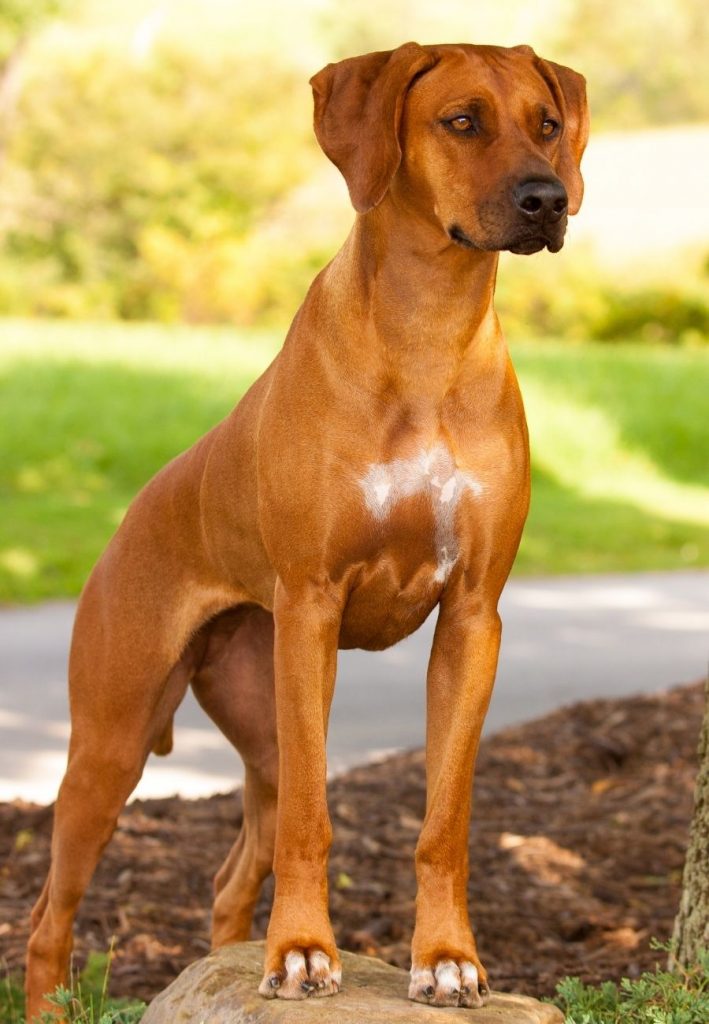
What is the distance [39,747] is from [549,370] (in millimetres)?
13956

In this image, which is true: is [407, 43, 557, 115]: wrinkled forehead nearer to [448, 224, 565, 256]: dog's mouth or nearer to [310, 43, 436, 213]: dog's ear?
[310, 43, 436, 213]: dog's ear

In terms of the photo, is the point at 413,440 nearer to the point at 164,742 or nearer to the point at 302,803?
the point at 302,803

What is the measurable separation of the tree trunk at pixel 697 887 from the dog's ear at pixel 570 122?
4.73 ft

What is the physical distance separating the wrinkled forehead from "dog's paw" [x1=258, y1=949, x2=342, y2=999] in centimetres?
180

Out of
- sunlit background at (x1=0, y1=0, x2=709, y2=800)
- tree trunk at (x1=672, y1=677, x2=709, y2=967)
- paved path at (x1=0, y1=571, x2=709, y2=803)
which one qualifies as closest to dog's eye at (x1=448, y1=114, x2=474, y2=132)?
tree trunk at (x1=672, y1=677, x2=709, y2=967)

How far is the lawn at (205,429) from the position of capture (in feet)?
42.8

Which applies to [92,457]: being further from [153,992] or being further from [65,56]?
[65,56]

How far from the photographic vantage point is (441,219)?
3318 millimetres

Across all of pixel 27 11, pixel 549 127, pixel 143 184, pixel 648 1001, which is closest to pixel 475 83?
Result: pixel 549 127

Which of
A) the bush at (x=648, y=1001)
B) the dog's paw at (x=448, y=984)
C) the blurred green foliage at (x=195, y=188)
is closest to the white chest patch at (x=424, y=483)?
the dog's paw at (x=448, y=984)

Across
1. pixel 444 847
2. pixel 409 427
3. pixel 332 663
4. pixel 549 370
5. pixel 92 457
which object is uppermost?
pixel 549 370

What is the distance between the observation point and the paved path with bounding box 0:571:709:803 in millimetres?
7504

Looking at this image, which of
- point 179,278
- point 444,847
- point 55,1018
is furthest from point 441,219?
point 179,278

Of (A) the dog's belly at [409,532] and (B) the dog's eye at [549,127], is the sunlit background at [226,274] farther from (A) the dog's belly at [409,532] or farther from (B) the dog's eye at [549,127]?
(B) the dog's eye at [549,127]
